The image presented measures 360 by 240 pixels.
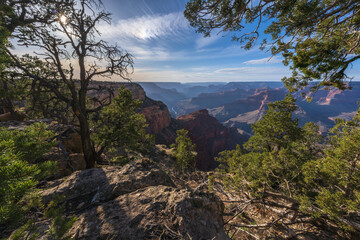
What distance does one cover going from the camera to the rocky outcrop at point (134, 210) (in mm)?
2631

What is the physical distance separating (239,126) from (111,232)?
18044 cm

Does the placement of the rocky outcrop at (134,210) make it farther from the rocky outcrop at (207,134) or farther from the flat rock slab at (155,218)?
the rocky outcrop at (207,134)

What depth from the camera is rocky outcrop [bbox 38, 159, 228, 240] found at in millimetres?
2631

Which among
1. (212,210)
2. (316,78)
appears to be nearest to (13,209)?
(212,210)

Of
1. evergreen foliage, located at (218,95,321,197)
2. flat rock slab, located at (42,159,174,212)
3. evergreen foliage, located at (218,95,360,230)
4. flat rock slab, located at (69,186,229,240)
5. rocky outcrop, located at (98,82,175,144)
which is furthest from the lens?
rocky outcrop, located at (98,82,175,144)

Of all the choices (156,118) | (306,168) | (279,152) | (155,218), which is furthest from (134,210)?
(156,118)

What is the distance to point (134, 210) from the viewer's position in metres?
3.15

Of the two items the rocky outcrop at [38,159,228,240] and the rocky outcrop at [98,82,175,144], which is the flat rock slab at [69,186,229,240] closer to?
the rocky outcrop at [38,159,228,240]

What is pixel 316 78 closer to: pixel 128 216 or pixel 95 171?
pixel 128 216

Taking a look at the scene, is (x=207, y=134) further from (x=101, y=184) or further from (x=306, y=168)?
(x=101, y=184)

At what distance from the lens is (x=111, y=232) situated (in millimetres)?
2605

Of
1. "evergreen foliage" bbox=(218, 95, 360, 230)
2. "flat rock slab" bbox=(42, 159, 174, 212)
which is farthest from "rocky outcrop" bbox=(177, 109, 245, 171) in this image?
"flat rock slab" bbox=(42, 159, 174, 212)

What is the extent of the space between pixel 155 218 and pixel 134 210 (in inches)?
22.8

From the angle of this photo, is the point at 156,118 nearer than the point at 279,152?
No
